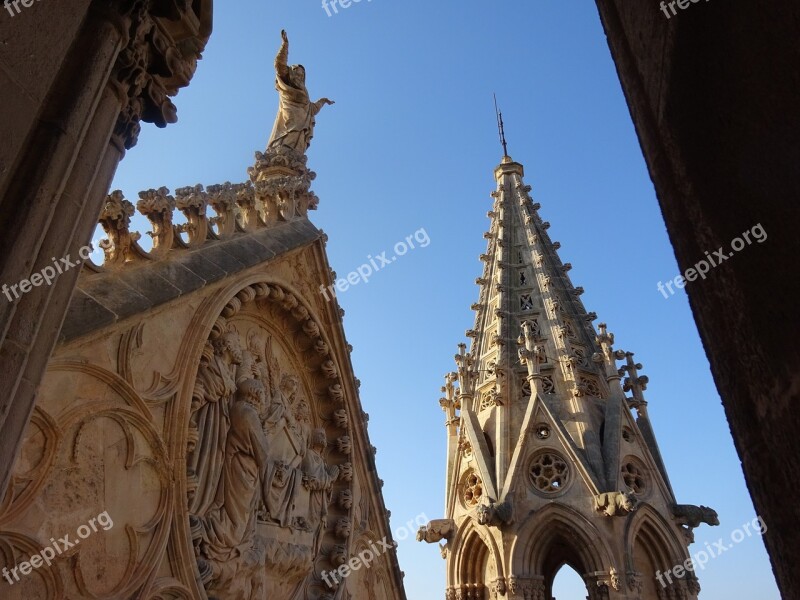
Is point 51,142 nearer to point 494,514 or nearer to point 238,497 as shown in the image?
point 238,497

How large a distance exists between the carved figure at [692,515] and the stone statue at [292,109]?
12004 mm

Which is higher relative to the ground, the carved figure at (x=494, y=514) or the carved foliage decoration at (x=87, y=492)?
the carved figure at (x=494, y=514)

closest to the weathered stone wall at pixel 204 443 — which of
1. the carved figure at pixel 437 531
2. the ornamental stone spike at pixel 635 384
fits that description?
the carved figure at pixel 437 531

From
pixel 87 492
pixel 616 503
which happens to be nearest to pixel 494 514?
pixel 616 503

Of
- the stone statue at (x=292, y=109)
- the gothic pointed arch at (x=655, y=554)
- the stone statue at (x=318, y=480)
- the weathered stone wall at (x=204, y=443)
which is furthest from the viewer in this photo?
the gothic pointed arch at (x=655, y=554)

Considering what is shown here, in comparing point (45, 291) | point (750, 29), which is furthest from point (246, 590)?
point (750, 29)

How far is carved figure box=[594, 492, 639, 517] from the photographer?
47.3ft

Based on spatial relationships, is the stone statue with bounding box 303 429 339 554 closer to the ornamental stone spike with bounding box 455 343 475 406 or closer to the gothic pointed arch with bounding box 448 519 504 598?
the gothic pointed arch with bounding box 448 519 504 598

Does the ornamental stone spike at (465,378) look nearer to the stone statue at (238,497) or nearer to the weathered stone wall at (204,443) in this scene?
the weathered stone wall at (204,443)

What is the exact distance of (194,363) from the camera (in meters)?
5.98

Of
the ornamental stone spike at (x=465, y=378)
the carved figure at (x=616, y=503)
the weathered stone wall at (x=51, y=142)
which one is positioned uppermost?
the ornamental stone spike at (x=465, y=378)

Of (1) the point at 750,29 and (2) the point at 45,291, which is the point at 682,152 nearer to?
(1) the point at 750,29

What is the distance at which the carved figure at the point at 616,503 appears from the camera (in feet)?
47.3

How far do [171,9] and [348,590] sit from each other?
6.99 m
